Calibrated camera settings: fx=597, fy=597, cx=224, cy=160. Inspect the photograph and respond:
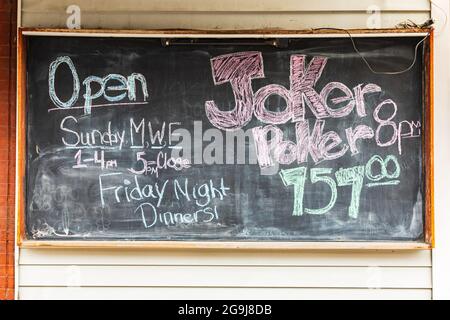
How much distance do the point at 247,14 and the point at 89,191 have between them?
1751 millimetres

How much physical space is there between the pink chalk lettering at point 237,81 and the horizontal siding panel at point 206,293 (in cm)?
123

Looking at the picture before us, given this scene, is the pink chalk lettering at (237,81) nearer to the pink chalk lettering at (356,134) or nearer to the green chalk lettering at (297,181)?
the green chalk lettering at (297,181)

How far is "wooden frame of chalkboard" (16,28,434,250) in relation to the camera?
430 centimetres

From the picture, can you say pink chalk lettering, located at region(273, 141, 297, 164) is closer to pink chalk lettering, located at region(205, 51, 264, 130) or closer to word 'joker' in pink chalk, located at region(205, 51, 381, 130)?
word 'joker' in pink chalk, located at region(205, 51, 381, 130)

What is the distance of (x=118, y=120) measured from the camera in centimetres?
439

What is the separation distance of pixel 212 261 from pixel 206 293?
0.24 meters

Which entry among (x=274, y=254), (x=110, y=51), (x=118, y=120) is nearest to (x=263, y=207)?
(x=274, y=254)

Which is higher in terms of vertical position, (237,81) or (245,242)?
(237,81)

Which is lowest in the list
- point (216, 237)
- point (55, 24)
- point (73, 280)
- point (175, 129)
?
point (73, 280)

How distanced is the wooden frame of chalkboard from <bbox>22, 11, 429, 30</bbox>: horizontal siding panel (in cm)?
10

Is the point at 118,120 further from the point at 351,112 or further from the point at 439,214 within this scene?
the point at 439,214

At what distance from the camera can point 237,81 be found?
4391 millimetres

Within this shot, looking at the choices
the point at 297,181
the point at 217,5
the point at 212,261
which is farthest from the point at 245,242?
the point at 217,5

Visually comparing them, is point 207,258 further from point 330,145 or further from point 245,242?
point 330,145
